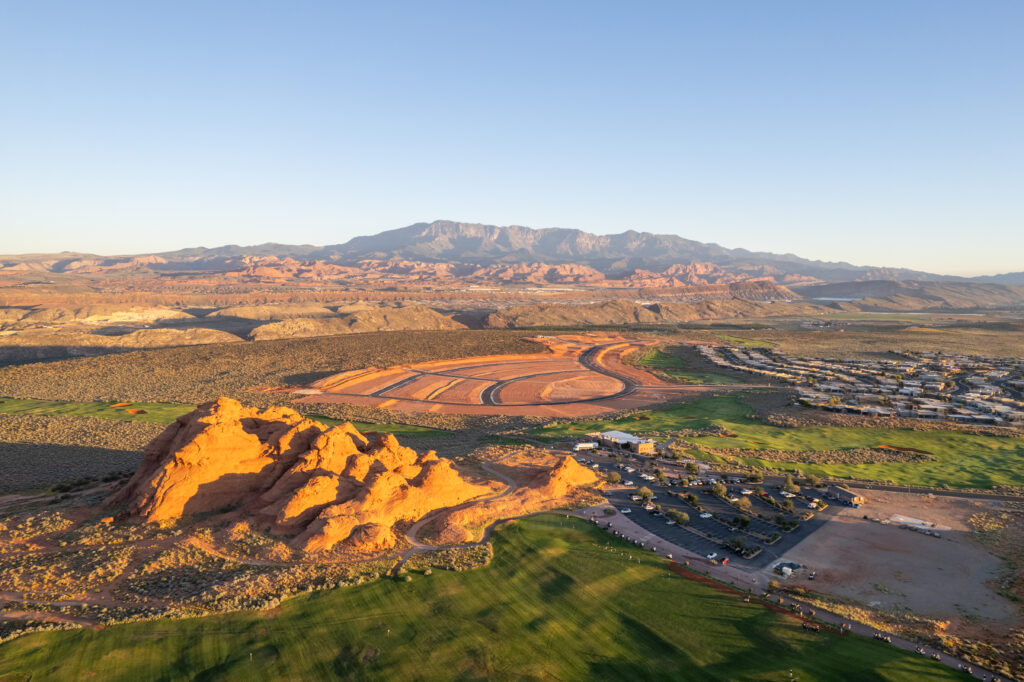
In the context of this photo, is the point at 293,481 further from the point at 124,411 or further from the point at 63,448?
the point at 124,411

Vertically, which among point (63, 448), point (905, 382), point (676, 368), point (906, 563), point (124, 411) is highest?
point (905, 382)

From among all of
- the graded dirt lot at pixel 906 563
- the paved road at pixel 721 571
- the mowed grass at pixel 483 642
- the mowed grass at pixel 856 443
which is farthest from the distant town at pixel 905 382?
the mowed grass at pixel 483 642

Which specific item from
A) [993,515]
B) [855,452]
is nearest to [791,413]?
[855,452]

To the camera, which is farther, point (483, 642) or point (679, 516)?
point (679, 516)

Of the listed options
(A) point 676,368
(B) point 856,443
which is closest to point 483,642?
(B) point 856,443

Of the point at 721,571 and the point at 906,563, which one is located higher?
the point at 906,563

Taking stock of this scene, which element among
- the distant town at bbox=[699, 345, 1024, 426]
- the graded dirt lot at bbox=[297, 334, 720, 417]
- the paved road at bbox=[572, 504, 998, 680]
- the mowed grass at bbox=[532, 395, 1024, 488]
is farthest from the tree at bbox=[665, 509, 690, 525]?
the distant town at bbox=[699, 345, 1024, 426]
